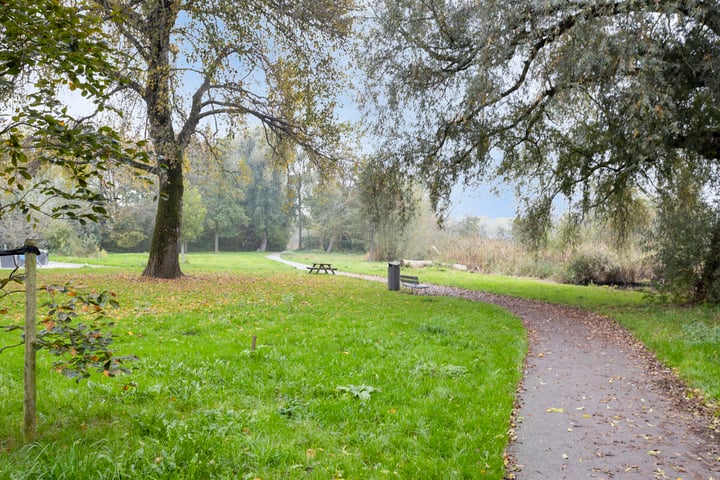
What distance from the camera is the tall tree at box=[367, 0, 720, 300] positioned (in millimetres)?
7910

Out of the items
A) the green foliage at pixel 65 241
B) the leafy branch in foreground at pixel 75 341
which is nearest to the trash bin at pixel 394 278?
the leafy branch in foreground at pixel 75 341

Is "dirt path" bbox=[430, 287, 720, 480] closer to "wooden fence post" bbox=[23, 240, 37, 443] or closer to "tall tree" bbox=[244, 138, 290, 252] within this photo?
"wooden fence post" bbox=[23, 240, 37, 443]

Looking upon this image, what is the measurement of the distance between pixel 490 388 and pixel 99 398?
4.03m

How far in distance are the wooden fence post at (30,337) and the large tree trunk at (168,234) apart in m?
12.6

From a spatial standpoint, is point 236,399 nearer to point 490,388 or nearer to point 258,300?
point 490,388

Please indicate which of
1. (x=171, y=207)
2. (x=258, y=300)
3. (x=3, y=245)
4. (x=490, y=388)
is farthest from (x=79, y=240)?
(x=490, y=388)

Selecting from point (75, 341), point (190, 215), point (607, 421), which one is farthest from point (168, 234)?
point (190, 215)

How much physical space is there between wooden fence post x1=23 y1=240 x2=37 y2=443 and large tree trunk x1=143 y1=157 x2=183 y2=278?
12608 millimetres

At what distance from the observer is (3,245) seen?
3186 cm

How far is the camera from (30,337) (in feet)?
9.94

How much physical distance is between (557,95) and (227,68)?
A: 8.12m

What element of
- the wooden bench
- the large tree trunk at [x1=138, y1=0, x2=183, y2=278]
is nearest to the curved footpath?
the large tree trunk at [x1=138, y1=0, x2=183, y2=278]

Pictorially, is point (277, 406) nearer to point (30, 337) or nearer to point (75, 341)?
point (75, 341)

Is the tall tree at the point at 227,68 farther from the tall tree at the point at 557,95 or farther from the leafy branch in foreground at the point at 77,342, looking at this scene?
the leafy branch in foreground at the point at 77,342
